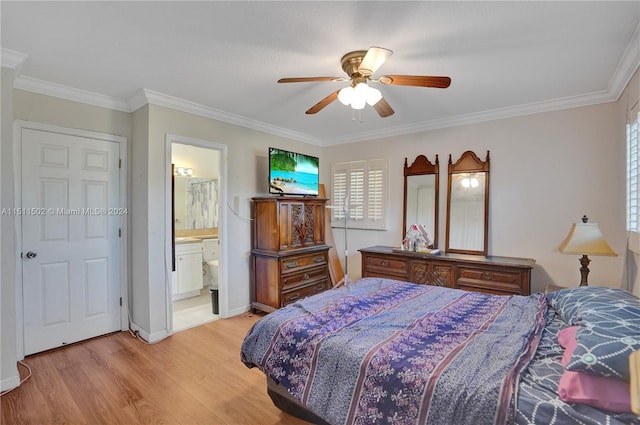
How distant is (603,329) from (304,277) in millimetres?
3138

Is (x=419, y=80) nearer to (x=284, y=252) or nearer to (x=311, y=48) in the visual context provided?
(x=311, y=48)

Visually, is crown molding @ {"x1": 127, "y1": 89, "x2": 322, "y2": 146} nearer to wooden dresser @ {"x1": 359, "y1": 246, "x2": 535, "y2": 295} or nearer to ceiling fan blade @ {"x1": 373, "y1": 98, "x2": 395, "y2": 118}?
ceiling fan blade @ {"x1": 373, "y1": 98, "x2": 395, "y2": 118}

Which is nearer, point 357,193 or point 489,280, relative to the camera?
point 489,280

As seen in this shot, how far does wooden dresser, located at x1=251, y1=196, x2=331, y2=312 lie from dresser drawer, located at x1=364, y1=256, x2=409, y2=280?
2.31 feet

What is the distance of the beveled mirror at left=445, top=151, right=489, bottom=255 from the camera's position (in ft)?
11.8

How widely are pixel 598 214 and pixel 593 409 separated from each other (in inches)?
108

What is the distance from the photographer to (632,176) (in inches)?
97.2

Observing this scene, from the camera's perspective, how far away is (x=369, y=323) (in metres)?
1.76

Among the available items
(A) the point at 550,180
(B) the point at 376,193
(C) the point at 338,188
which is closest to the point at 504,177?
(A) the point at 550,180

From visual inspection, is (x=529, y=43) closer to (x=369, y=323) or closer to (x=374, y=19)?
(x=374, y=19)

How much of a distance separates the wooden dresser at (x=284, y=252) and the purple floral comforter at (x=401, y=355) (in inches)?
64.3

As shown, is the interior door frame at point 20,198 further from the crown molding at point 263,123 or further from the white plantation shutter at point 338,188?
the white plantation shutter at point 338,188

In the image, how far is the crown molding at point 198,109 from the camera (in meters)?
3.01

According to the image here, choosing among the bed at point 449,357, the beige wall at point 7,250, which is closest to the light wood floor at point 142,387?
the beige wall at point 7,250
